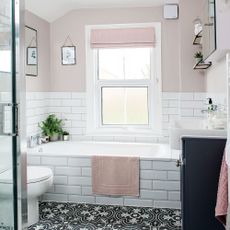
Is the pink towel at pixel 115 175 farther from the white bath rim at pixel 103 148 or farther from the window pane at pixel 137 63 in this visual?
the window pane at pixel 137 63

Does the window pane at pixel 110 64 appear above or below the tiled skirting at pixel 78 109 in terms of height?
above

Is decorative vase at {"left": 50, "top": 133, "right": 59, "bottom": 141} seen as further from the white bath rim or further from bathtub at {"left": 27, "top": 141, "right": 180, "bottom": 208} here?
bathtub at {"left": 27, "top": 141, "right": 180, "bottom": 208}

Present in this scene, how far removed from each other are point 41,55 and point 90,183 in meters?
1.92

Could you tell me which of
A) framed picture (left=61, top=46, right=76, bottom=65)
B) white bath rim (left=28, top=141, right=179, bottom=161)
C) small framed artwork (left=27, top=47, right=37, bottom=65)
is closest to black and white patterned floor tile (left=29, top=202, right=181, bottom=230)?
white bath rim (left=28, top=141, right=179, bottom=161)

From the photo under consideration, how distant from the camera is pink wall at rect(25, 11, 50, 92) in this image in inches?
165

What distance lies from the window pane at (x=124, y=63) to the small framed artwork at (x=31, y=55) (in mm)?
876

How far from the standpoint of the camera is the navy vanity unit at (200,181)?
202 centimetres

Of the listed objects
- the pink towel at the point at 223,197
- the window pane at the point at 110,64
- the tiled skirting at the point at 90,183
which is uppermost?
the window pane at the point at 110,64

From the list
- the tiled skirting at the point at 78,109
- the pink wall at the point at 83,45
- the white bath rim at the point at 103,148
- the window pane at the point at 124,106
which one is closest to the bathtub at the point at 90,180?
the white bath rim at the point at 103,148

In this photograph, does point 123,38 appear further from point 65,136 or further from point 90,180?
point 90,180

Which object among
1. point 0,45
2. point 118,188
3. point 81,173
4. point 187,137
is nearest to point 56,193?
point 81,173

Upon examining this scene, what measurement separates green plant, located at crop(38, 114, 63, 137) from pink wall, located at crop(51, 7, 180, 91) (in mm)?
446

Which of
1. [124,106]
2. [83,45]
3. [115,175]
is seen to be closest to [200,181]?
[115,175]

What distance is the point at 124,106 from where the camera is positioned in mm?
4641
